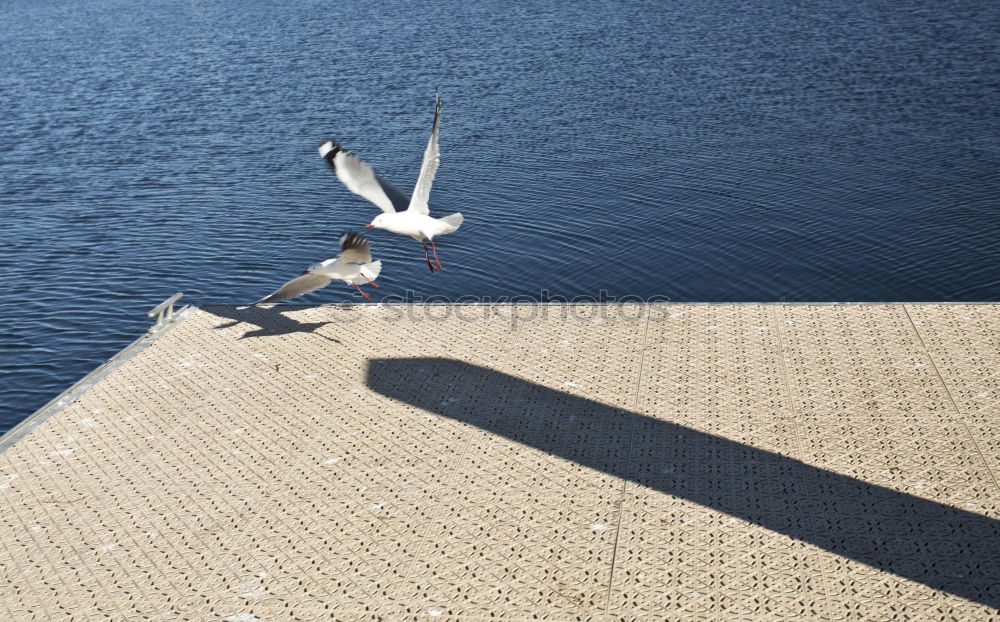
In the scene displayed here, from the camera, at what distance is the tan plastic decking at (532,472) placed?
6301 mm

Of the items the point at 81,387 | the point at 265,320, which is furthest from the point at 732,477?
the point at 81,387

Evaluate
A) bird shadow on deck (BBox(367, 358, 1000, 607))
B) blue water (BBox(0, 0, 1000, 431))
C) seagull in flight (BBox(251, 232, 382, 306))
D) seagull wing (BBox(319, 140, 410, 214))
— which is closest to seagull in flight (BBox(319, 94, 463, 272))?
seagull wing (BBox(319, 140, 410, 214))

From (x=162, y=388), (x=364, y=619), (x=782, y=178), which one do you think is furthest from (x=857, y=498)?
(x=782, y=178)

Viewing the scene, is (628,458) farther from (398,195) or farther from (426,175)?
(398,195)

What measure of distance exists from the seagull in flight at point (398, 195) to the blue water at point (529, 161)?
5.43 meters

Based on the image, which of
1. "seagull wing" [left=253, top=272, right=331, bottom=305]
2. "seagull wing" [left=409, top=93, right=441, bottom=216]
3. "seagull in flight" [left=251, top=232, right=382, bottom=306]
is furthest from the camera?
"seagull wing" [left=253, top=272, right=331, bottom=305]

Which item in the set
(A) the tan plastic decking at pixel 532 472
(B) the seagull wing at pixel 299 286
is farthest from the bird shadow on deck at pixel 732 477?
(B) the seagull wing at pixel 299 286

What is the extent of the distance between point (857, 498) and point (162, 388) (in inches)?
248

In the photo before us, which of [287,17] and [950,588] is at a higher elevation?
[287,17]

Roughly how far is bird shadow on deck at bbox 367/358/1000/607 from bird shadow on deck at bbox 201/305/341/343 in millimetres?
1543

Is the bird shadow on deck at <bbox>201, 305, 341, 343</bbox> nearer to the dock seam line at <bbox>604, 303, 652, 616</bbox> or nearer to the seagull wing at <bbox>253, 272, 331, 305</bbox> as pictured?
the seagull wing at <bbox>253, 272, 331, 305</bbox>

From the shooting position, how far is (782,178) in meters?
17.3

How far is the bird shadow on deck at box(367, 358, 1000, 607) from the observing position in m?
6.45

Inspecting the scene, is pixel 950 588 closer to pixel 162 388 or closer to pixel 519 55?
pixel 162 388
